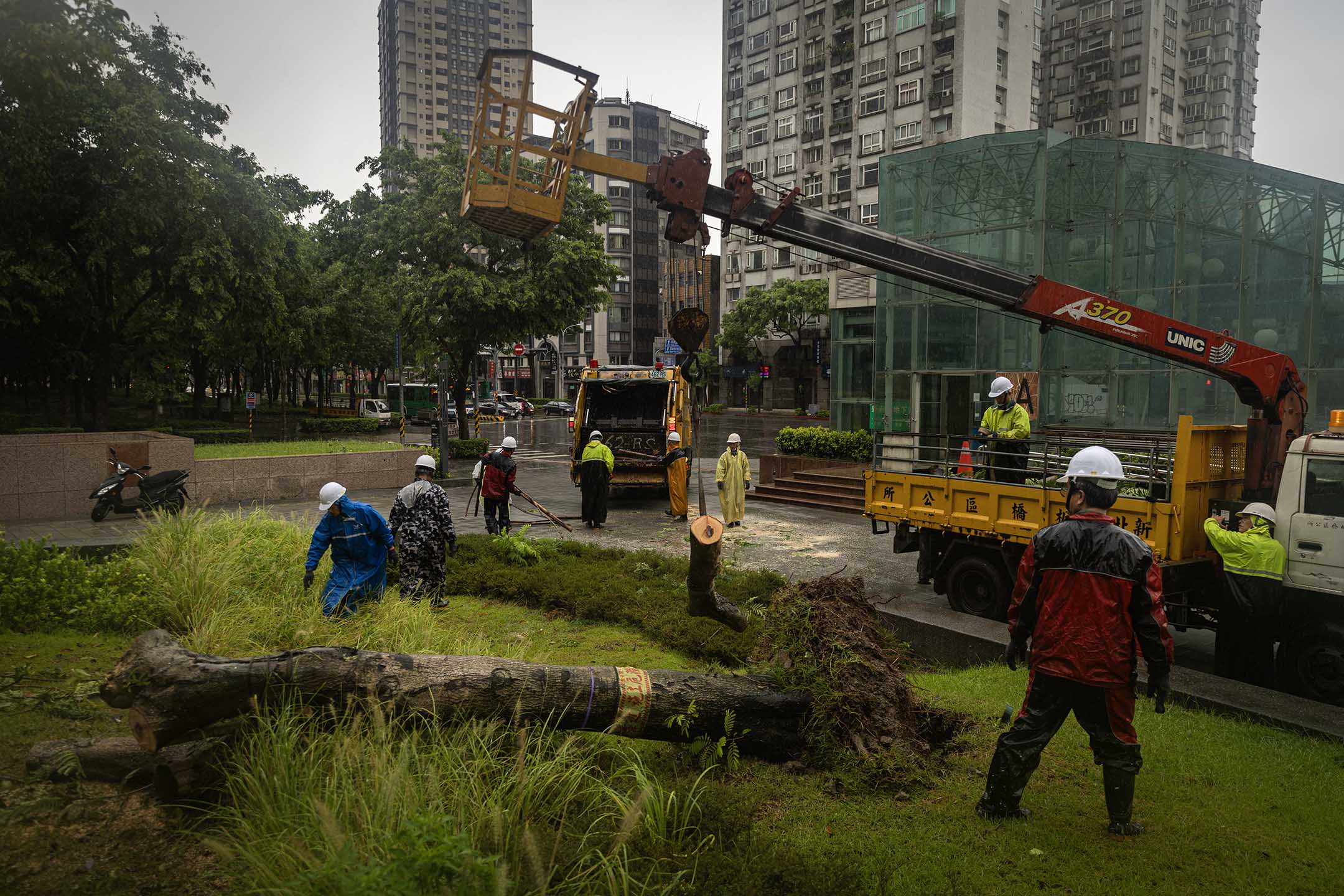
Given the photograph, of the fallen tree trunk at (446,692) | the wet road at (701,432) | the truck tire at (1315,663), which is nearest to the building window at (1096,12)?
the wet road at (701,432)

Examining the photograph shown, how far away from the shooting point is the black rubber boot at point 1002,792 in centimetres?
422

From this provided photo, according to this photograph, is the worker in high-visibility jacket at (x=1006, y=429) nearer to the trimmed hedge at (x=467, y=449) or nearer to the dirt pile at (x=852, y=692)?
the dirt pile at (x=852, y=692)

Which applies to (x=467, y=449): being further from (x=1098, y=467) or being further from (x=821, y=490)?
(x=1098, y=467)

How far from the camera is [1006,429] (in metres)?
9.34

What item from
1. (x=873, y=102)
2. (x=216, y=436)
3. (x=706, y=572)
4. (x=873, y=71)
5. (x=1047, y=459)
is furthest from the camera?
(x=873, y=102)

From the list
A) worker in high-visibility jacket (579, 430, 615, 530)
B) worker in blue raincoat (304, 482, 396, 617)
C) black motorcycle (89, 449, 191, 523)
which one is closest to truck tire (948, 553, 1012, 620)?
worker in blue raincoat (304, 482, 396, 617)

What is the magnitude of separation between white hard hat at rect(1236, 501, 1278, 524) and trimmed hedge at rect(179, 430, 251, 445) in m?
22.4

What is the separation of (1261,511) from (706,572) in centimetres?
477

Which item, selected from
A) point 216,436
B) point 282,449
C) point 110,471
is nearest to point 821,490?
point 282,449

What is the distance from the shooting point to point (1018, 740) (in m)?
4.24

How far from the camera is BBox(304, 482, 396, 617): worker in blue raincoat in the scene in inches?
270

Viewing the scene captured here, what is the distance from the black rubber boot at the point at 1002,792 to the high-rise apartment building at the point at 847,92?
37.2 meters

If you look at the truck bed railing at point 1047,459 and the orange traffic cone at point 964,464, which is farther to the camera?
the orange traffic cone at point 964,464

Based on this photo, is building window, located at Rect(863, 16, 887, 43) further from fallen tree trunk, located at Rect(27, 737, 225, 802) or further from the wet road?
fallen tree trunk, located at Rect(27, 737, 225, 802)
